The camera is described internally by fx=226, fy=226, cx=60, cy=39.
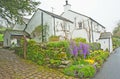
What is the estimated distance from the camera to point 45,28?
34.2 m

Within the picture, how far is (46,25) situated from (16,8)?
18109 millimetres

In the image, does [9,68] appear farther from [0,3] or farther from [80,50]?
[80,50]

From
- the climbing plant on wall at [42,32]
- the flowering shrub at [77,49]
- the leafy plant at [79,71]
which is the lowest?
the leafy plant at [79,71]

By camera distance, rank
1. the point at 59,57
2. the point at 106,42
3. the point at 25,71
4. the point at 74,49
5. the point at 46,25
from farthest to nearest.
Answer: the point at 106,42 → the point at 46,25 → the point at 74,49 → the point at 59,57 → the point at 25,71

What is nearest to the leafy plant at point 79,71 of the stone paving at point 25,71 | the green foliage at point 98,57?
the stone paving at point 25,71

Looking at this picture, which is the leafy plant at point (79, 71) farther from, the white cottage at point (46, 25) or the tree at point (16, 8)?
the white cottage at point (46, 25)

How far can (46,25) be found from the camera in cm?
3412

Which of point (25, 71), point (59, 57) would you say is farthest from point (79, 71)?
point (25, 71)

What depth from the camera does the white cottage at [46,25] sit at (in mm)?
33656

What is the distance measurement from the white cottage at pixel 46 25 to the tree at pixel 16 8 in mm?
14032

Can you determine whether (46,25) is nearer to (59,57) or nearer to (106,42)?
(59,57)

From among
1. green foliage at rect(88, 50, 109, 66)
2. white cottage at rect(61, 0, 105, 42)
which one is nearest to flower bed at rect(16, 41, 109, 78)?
green foliage at rect(88, 50, 109, 66)

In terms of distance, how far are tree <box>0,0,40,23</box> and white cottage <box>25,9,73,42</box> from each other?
14032 millimetres

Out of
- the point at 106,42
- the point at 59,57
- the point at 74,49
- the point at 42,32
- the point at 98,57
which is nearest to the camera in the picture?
the point at 59,57
